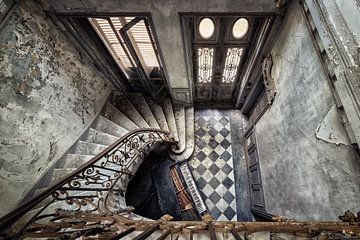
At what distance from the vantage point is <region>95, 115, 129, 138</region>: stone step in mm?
4030

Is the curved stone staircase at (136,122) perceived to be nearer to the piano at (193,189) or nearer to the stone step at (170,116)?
the stone step at (170,116)

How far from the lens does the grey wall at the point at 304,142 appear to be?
148cm

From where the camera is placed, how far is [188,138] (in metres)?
5.21

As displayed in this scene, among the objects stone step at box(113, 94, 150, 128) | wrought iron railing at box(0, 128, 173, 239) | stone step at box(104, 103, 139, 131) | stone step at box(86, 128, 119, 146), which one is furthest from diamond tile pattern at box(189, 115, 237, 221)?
stone step at box(86, 128, 119, 146)

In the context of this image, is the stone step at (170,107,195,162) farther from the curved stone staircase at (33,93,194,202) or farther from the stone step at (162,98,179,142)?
the stone step at (162,98,179,142)

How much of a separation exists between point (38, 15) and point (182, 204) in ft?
14.6

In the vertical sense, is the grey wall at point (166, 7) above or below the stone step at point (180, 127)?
above

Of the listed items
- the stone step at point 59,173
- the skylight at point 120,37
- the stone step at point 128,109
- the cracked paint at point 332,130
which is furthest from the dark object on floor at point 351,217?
the stone step at point 128,109

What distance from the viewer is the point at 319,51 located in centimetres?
169

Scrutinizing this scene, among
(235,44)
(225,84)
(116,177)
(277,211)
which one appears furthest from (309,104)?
(225,84)

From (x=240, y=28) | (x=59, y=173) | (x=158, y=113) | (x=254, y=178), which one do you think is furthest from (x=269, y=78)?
(x=59, y=173)

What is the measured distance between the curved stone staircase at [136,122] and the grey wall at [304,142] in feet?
8.13

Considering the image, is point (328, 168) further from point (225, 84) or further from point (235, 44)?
point (225, 84)

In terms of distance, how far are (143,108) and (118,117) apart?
748mm
